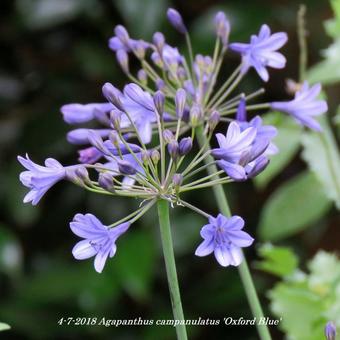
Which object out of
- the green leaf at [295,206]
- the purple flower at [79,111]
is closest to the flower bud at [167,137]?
the purple flower at [79,111]

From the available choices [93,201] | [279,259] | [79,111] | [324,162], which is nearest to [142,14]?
[93,201]

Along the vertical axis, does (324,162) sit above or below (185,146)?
above

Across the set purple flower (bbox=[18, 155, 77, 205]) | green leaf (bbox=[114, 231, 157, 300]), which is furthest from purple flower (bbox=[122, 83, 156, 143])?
green leaf (bbox=[114, 231, 157, 300])

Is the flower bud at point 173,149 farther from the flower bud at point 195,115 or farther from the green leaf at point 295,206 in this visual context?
the green leaf at point 295,206

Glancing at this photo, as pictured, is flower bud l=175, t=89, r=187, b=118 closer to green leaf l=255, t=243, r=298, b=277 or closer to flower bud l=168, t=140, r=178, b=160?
flower bud l=168, t=140, r=178, b=160

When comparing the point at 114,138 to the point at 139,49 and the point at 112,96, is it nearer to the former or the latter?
the point at 112,96
